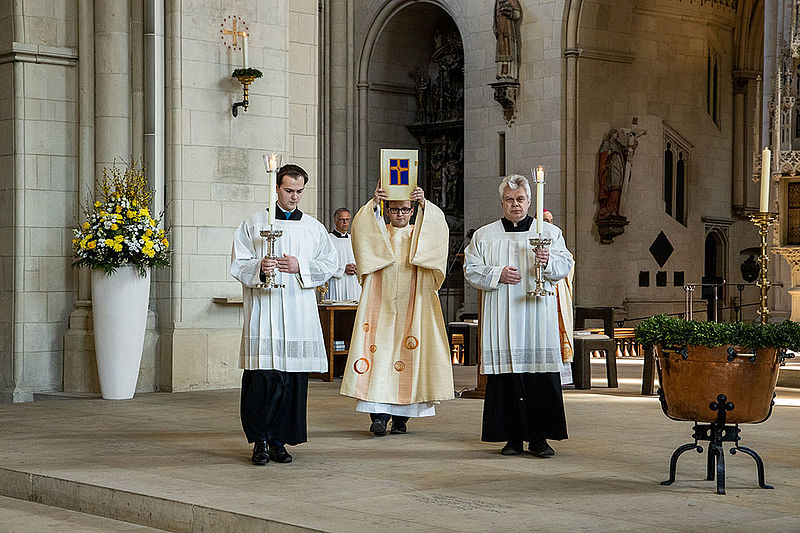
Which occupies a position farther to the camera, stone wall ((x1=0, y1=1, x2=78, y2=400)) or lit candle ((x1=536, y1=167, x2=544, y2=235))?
stone wall ((x1=0, y1=1, x2=78, y2=400))

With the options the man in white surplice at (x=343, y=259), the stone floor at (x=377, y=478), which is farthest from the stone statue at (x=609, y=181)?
the stone floor at (x=377, y=478)

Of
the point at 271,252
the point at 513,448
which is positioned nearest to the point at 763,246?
the point at 513,448

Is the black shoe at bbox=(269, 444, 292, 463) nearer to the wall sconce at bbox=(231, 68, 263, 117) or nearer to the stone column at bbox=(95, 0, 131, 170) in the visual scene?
the stone column at bbox=(95, 0, 131, 170)

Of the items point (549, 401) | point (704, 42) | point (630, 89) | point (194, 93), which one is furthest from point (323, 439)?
point (704, 42)

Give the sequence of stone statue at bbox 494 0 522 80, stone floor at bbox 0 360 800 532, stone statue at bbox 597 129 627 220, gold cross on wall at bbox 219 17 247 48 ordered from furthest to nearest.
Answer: stone statue at bbox 494 0 522 80 < stone statue at bbox 597 129 627 220 < gold cross on wall at bbox 219 17 247 48 < stone floor at bbox 0 360 800 532

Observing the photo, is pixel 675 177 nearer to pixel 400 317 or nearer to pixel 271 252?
pixel 400 317

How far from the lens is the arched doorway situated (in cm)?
Answer: 2150

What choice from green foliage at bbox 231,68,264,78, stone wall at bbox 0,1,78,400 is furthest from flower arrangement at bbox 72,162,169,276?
green foliage at bbox 231,68,264,78

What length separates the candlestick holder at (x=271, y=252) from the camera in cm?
673

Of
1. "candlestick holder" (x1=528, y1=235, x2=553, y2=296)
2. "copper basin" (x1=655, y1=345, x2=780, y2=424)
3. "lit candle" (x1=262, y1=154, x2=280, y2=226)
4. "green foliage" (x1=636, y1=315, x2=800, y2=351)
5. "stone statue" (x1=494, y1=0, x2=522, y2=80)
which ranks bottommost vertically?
"copper basin" (x1=655, y1=345, x2=780, y2=424)

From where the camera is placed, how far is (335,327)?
498 inches

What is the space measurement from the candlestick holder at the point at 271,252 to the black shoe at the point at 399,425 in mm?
1528

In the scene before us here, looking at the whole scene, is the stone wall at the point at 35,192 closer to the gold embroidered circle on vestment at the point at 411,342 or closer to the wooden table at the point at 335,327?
the wooden table at the point at 335,327

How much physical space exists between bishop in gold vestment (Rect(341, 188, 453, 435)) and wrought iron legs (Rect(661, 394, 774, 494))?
7.00 ft
